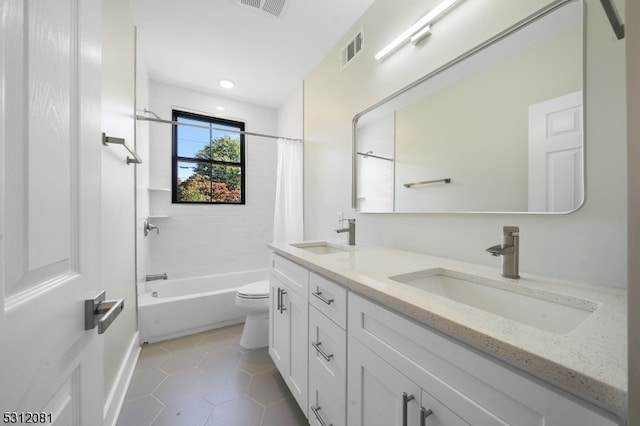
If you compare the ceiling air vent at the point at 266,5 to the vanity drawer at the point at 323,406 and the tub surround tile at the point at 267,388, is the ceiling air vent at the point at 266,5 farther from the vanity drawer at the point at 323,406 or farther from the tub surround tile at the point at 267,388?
the tub surround tile at the point at 267,388

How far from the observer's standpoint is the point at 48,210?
427mm

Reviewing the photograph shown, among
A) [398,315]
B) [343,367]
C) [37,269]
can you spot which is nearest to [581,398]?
[398,315]

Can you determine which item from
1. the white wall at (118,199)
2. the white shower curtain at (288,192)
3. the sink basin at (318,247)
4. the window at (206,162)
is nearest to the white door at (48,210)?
the white wall at (118,199)

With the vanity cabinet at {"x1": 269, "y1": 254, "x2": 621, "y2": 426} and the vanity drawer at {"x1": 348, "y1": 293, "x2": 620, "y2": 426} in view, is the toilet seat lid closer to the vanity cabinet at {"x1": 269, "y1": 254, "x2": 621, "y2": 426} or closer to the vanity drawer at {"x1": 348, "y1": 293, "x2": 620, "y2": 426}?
the vanity cabinet at {"x1": 269, "y1": 254, "x2": 621, "y2": 426}

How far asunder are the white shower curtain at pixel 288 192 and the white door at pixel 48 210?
2015 millimetres

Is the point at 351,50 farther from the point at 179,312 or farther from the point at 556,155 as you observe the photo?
the point at 179,312

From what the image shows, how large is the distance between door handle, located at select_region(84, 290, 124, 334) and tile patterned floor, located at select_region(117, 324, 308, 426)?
3.63 ft

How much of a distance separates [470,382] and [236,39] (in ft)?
Result: 8.68

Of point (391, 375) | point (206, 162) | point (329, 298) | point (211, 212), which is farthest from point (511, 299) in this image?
point (206, 162)

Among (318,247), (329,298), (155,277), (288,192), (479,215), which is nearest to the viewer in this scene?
(329,298)

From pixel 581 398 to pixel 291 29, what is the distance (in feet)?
8.13

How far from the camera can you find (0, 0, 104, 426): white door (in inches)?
13.4

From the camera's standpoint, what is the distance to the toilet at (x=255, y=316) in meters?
1.95

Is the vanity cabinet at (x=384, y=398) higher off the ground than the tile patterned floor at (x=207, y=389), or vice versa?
the vanity cabinet at (x=384, y=398)
